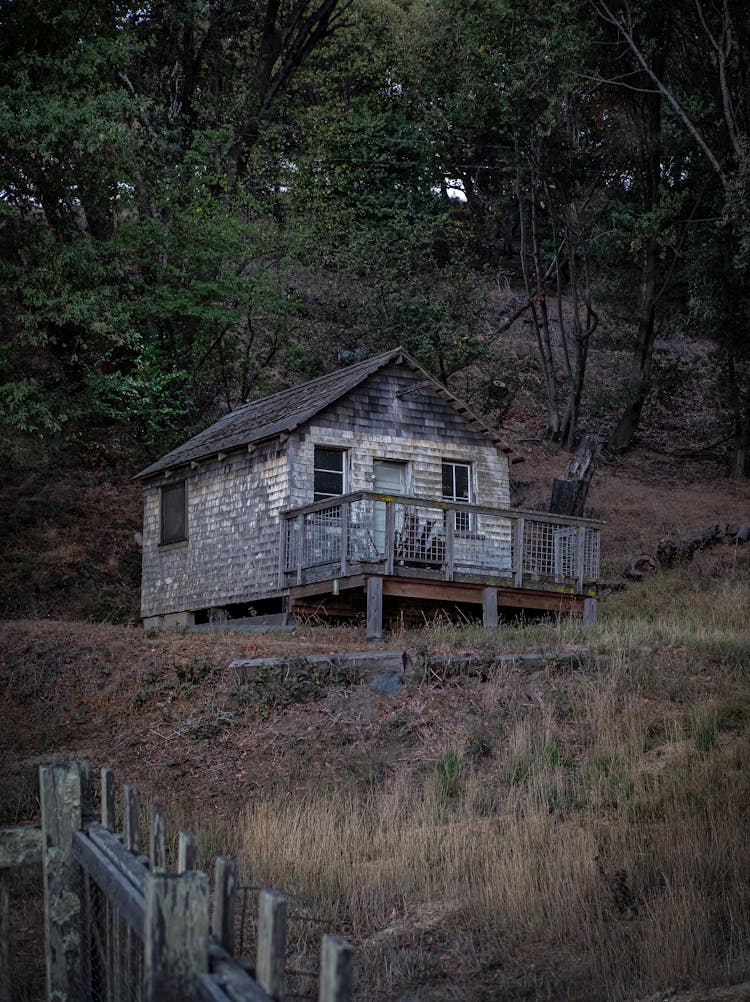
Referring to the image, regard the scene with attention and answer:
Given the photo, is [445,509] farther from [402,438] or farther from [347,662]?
[347,662]

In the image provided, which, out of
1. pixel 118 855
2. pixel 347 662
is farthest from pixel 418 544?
pixel 118 855

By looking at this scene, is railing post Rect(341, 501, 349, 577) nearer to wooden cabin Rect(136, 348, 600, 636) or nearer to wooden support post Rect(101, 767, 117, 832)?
wooden cabin Rect(136, 348, 600, 636)

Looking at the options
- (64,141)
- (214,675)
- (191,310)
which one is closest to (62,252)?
(64,141)

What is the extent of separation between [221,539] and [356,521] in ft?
12.2

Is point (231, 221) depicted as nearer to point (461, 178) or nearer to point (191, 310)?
point (191, 310)

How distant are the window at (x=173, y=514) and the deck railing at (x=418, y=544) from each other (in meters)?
4.22

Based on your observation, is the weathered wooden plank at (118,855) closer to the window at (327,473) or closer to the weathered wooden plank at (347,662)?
the weathered wooden plank at (347,662)

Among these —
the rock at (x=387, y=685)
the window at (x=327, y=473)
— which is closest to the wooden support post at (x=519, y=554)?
the window at (x=327, y=473)

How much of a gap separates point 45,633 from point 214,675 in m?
3.63

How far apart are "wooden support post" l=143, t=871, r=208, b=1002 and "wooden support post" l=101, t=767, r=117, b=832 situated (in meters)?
1.35

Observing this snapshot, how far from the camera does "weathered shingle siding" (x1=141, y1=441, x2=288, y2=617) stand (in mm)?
22281

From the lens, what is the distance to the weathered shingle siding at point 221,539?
73.1 feet

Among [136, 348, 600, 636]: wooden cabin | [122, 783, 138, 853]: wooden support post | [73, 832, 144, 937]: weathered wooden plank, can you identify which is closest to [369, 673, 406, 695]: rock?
[136, 348, 600, 636]: wooden cabin

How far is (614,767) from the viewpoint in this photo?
38.1 feet
